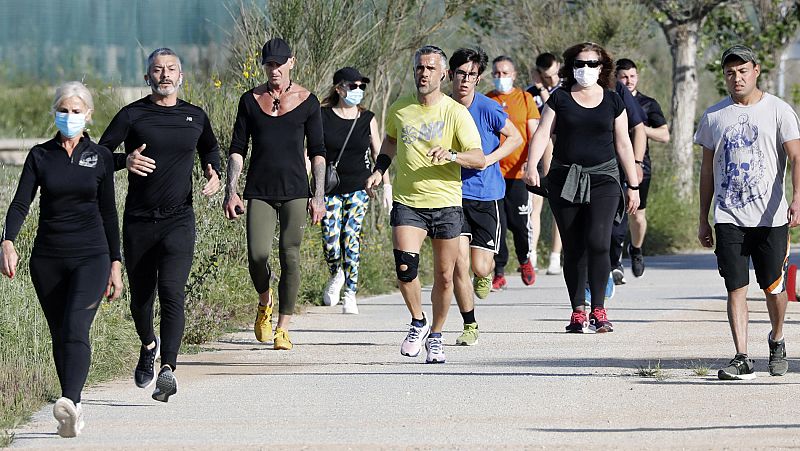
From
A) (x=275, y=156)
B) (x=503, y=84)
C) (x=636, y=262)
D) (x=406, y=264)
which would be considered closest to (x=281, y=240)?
(x=275, y=156)

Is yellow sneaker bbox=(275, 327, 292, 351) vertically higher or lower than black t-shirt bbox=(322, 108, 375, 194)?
lower

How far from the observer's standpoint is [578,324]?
11.2 meters

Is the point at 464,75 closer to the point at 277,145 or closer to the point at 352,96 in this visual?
the point at 277,145

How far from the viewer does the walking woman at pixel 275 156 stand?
409 inches

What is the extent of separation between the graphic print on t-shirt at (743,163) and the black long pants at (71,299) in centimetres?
336

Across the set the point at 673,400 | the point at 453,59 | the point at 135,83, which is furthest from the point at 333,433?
the point at 135,83

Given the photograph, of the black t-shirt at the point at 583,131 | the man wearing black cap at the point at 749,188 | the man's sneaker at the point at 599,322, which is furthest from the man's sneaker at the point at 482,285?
the man wearing black cap at the point at 749,188

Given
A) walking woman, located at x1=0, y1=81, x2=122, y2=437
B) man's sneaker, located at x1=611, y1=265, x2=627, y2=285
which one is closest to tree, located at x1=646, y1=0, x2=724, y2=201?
man's sneaker, located at x1=611, y1=265, x2=627, y2=285

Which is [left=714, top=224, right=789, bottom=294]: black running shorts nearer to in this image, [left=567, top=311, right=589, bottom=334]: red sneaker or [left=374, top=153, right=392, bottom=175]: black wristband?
[left=374, top=153, right=392, bottom=175]: black wristband

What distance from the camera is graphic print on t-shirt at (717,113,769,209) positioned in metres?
8.97

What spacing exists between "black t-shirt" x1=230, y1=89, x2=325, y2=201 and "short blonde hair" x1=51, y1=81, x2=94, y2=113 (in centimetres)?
242

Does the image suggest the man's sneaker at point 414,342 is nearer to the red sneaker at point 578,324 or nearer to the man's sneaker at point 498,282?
the red sneaker at point 578,324

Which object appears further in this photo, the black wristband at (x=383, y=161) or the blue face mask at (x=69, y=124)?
the black wristband at (x=383, y=161)

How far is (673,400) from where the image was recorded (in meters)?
8.27
